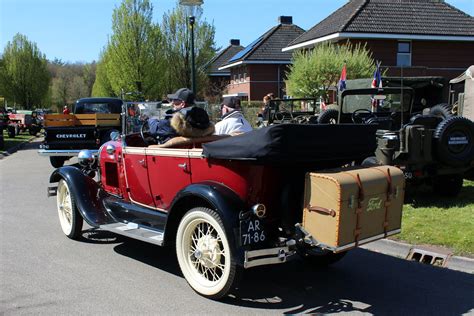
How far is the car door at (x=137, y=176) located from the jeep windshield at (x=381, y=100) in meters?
3.92

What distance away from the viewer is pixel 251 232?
3.88 meters

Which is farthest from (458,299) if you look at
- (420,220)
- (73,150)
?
(73,150)

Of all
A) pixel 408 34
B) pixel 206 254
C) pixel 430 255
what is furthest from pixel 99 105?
pixel 408 34

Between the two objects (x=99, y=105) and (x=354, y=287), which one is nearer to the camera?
(x=354, y=287)

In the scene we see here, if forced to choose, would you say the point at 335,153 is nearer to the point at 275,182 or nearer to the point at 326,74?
the point at 275,182

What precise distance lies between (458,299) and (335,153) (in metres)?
1.67

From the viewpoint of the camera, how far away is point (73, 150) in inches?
527

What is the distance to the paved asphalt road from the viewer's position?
395 centimetres

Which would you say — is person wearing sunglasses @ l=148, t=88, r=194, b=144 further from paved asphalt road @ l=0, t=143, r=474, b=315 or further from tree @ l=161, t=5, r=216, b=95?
tree @ l=161, t=5, r=216, b=95

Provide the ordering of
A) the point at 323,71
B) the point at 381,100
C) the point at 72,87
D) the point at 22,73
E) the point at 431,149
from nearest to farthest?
the point at 431,149 → the point at 381,100 → the point at 323,71 → the point at 22,73 → the point at 72,87

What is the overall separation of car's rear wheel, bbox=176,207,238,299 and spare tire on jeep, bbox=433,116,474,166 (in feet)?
15.2

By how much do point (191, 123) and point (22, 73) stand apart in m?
44.1

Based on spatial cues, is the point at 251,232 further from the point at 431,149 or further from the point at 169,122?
the point at 431,149

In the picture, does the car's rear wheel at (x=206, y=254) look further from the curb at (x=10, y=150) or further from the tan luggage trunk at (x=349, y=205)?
the curb at (x=10, y=150)
